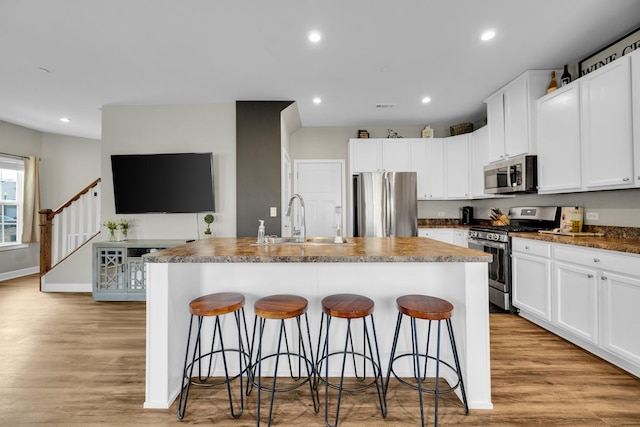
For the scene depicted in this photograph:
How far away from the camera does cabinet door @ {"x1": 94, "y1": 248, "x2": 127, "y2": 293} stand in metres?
3.78

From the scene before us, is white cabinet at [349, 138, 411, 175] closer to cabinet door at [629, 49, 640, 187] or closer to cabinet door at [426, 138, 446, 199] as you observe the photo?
cabinet door at [426, 138, 446, 199]

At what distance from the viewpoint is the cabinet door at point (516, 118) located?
3305mm

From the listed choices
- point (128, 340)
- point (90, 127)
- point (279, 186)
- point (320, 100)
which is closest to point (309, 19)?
point (320, 100)

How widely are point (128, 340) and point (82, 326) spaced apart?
748mm

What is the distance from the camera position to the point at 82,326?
299cm

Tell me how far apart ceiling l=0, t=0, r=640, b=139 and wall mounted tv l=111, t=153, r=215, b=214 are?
79cm

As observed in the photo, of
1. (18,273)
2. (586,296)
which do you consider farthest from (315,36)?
(18,273)

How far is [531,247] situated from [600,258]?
723 mm

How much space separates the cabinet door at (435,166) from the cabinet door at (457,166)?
0.25 ft

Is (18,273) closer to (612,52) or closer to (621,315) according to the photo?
(621,315)

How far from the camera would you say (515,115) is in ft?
11.4

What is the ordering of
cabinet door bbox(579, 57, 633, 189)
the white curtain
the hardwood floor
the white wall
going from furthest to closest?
the white curtain, the white wall, cabinet door bbox(579, 57, 633, 189), the hardwood floor

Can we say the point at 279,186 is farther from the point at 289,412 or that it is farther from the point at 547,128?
the point at 547,128

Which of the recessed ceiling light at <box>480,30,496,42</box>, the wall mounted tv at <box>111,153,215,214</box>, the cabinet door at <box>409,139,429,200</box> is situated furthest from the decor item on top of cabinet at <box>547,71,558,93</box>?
the wall mounted tv at <box>111,153,215,214</box>
